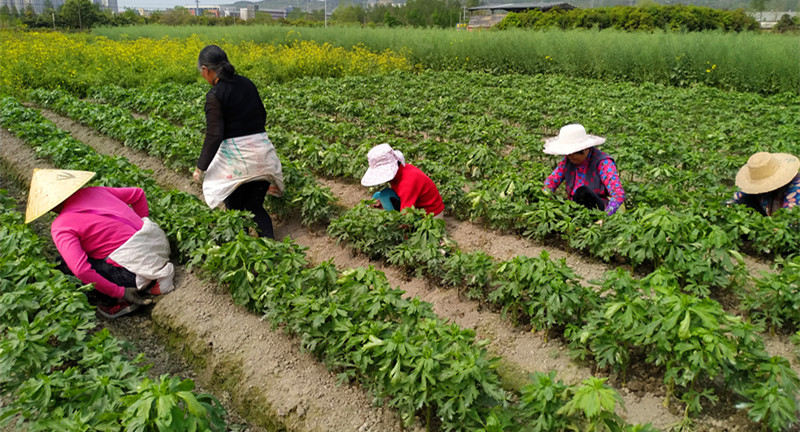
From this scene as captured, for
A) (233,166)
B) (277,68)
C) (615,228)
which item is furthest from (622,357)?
(277,68)

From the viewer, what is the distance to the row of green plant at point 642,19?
96.0 ft

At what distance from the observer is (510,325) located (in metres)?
3.89

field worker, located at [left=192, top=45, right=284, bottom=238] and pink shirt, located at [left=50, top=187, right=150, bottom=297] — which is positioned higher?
field worker, located at [left=192, top=45, right=284, bottom=238]

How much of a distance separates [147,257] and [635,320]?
372cm

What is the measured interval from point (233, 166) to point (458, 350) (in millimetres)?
3145

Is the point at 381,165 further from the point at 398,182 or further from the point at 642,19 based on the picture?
the point at 642,19

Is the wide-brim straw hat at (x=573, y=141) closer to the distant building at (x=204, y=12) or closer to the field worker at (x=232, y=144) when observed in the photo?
the field worker at (x=232, y=144)

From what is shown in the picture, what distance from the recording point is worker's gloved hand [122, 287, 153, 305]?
4238mm

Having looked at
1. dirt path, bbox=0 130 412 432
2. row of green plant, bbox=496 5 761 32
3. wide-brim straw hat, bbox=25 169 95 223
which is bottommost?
dirt path, bbox=0 130 412 432

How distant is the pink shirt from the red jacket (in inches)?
91.6

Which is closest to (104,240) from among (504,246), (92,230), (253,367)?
(92,230)

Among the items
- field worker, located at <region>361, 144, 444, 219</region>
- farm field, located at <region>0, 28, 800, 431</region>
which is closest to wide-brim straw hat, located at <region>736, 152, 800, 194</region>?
farm field, located at <region>0, 28, 800, 431</region>

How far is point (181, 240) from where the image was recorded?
15.4 feet

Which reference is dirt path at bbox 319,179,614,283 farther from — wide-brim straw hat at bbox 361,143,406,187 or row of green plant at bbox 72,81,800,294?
wide-brim straw hat at bbox 361,143,406,187
